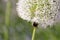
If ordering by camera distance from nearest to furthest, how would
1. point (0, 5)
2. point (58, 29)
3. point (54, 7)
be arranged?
point (54, 7) < point (58, 29) < point (0, 5)

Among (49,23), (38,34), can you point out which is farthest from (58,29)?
(49,23)

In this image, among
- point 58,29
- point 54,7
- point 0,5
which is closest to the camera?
point 54,7

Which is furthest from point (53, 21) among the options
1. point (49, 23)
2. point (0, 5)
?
point (0, 5)

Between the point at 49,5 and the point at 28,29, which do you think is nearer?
the point at 49,5

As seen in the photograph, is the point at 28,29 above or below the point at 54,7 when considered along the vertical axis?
below

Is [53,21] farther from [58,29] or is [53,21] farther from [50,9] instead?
[58,29]

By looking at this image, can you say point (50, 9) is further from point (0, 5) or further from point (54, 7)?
point (0, 5)

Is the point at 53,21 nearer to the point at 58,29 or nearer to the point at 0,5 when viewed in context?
the point at 58,29

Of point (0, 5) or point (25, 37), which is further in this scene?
point (0, 5)

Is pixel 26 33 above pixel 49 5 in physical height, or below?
below
